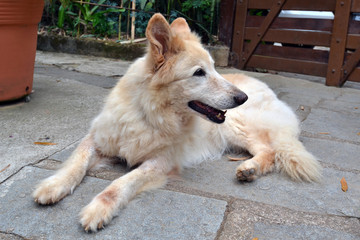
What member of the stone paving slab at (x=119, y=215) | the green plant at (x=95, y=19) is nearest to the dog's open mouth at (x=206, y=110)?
the stone paving slab at (x=119, y=215)

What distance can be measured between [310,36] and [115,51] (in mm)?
3461

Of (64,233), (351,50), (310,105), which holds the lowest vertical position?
(64,233)

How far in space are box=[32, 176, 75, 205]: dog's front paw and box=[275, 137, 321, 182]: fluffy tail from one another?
145 centimetres

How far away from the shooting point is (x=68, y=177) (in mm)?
1979

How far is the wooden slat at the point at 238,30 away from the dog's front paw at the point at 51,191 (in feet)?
16.2

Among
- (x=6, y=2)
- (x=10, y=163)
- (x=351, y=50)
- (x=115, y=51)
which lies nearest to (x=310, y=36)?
(x=351, y=50)

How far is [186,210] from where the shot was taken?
185 centimetres

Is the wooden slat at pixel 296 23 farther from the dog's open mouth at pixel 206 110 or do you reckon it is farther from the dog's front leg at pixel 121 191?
the dog's front leg at pixel 121 191

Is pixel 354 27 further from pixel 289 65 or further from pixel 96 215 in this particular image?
pixel 96 215

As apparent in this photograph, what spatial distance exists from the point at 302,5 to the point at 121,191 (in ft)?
15.9

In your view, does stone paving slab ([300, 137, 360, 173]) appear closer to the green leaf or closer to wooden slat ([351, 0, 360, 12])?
wooden slat ([351, 0, 360, 12])

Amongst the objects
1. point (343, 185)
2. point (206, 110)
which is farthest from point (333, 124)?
point (206, 110)

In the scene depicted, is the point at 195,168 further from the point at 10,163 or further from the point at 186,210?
the point at 10,163

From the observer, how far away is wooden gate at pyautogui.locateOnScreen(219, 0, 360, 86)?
206 inches
